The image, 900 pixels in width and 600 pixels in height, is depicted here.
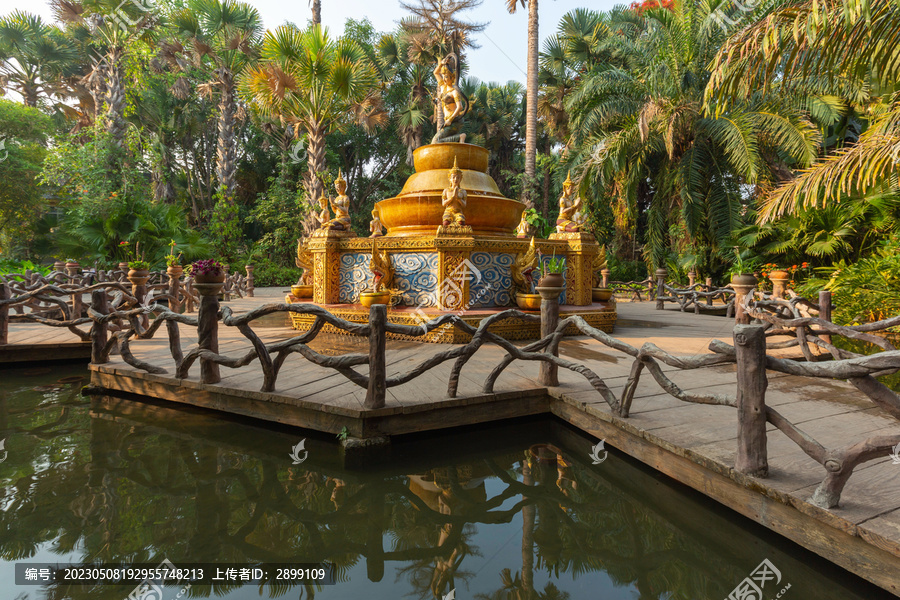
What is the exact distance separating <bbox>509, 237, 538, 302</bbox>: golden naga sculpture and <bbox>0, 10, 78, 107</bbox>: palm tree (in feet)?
88.4

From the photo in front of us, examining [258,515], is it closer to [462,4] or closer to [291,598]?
[291,598]

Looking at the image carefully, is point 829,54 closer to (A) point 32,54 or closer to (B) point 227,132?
(B) point 227,132

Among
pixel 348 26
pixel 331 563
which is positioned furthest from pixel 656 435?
pixel 348 26

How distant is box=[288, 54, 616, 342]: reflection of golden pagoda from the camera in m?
6.53

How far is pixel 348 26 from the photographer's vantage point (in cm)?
2559

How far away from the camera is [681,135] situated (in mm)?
14688

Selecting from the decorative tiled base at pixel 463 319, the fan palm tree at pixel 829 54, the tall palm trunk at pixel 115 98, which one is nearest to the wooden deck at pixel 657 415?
the decorative tiled base at pixel 463 319

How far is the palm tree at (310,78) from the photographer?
46.9 feet

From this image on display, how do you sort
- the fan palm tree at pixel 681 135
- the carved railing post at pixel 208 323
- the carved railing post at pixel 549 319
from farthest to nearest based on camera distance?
the fan palm tree at pixel 681 135 < the carved railing post at pixel 549 319 < the carved railing post at pixel 208 323

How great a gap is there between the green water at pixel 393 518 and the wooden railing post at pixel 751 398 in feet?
1.51

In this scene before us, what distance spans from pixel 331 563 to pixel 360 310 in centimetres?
449
